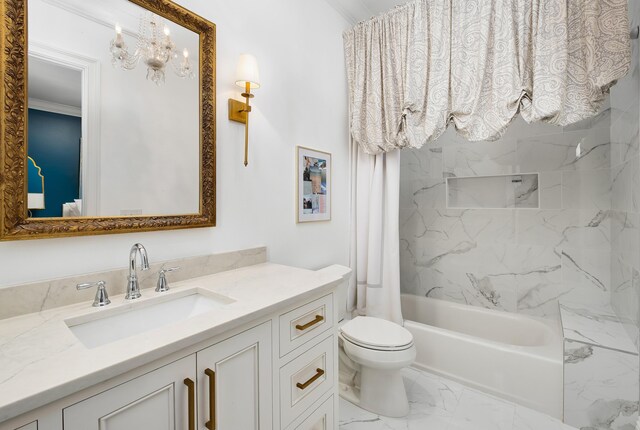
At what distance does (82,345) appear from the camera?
2.38ft

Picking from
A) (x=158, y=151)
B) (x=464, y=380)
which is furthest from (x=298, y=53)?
(x=464, y=380)

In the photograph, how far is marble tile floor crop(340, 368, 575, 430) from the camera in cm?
168

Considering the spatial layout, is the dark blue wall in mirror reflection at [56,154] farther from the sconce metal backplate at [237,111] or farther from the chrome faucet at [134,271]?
the sconce metal backplate at [237,111]

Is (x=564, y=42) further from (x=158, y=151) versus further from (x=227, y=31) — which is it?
(x=158, y=151)

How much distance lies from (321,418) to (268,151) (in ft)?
4.52

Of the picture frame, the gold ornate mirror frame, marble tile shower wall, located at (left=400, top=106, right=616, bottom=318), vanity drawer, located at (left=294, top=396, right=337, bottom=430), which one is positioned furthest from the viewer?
marble tile shower wall, located at (left=400, top=106, right=616, bottom=318)

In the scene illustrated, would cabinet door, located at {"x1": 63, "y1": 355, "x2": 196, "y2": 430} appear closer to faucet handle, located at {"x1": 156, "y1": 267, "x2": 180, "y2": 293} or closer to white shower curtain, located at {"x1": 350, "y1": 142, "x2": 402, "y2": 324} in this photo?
faucet handle, located at {"x1": 156, "y1": 267, "x2": 180, "y2": 293}

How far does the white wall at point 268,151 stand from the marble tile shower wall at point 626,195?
1.70 meters

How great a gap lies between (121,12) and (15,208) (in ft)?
2.74

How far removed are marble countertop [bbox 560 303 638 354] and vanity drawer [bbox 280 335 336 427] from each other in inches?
56.5

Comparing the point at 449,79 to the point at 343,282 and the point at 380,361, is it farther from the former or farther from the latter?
the point at 380,361

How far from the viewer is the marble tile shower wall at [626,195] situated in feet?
5.10

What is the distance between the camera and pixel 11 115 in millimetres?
929

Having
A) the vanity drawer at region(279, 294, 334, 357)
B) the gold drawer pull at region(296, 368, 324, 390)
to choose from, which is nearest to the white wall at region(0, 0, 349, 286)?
the vanity drawer at region(279, 294, 334, 357)
